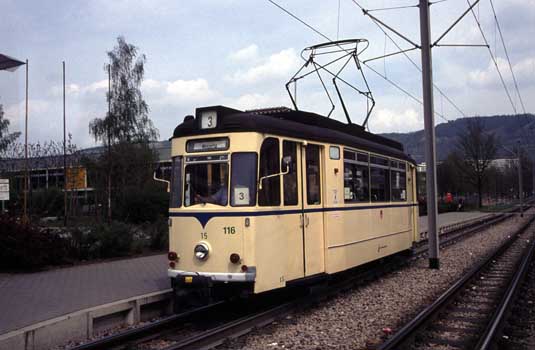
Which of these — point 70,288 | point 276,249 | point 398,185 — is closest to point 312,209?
point 276,249

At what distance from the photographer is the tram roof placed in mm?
8477

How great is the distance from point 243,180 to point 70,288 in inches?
163

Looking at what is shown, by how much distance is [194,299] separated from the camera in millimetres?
8562

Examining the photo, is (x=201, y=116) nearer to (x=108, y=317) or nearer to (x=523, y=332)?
(x=108, y=317)

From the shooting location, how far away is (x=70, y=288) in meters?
10.2

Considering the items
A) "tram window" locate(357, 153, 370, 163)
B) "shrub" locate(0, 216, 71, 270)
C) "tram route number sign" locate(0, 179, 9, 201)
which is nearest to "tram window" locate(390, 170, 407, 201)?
"tram window" locate(357, 153, 370, 163)

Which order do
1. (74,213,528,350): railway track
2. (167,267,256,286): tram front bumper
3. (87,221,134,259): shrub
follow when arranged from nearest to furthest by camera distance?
1. (74,213,528,350): railway track
2. (167,267,256,286): tram front bumper
3. (87,221,134,259): shrub

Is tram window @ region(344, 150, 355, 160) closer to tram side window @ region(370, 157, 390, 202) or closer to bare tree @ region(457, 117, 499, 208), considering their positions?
tram side window @ region(370, 157, 390, 202)

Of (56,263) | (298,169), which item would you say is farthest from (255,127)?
(56,263)

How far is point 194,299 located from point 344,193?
11.3 feet

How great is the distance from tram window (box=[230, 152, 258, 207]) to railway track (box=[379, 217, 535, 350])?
2.76 metres

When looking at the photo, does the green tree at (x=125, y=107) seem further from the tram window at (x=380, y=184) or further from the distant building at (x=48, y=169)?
the tram window at (x=380, y=184)

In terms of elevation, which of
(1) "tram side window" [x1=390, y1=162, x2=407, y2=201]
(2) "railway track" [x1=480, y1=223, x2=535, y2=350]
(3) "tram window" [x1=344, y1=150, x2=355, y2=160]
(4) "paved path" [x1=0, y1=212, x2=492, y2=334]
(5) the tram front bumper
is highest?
(3) "tram window" [x1=344, y1=150, x2=355, y2=160]

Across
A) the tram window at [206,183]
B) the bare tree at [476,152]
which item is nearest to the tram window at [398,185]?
the tram window at [206,183]
